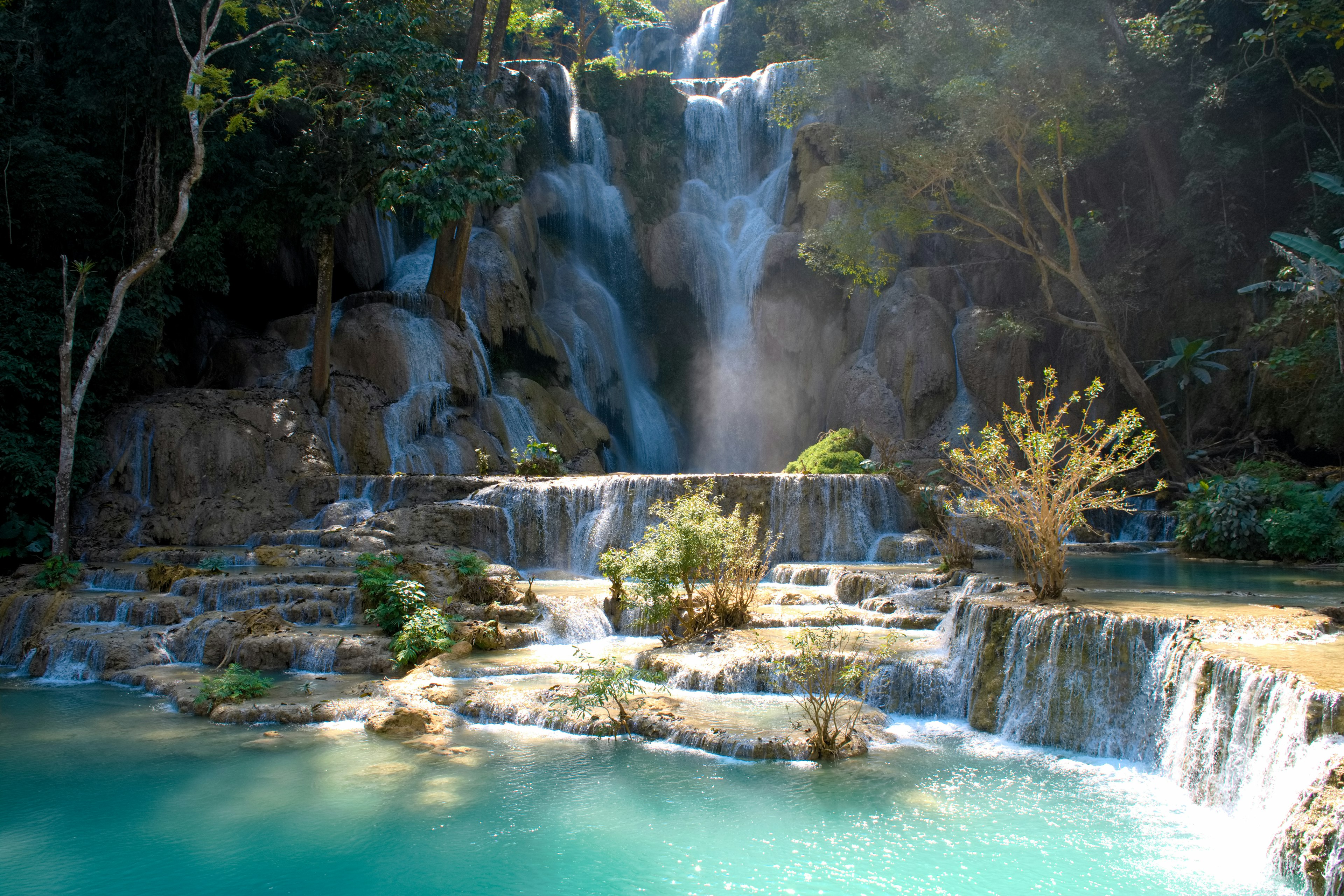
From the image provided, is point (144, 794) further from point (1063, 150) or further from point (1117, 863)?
point (1063, 150)

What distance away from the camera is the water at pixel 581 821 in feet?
18.7

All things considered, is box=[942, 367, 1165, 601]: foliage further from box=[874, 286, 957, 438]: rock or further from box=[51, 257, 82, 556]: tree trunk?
box=[874, 286, 957, 438]: rock

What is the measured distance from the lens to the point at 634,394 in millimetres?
26484

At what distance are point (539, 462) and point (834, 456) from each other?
601cm

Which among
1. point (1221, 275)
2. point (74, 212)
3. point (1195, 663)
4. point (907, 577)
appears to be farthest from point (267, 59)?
point (1221, 275)

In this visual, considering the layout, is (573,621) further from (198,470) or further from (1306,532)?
(1306,532)

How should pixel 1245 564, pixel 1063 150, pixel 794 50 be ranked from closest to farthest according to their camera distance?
pixel 1245 564, pixel 1063 150, pixel 794 50

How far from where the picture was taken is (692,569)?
10.8 meters

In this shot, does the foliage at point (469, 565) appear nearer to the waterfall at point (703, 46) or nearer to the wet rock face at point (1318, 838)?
the wet rock face at point (1318, 838)

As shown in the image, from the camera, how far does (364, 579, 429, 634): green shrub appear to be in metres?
11.0

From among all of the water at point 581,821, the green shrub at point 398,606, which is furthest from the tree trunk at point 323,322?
the water at point 581,821

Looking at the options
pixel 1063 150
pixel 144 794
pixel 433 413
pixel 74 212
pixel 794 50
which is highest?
pixel 794 50

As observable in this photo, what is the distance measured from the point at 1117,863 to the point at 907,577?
662 centimetres

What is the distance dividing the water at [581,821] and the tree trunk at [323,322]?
38.7 ft
